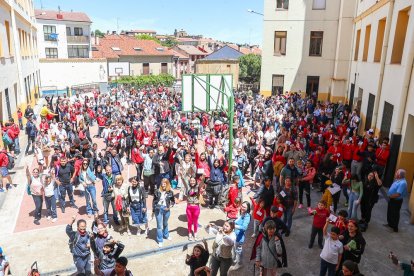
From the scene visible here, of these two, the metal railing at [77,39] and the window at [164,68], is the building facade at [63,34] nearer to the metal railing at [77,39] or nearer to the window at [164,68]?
the metal railing at [77,39]

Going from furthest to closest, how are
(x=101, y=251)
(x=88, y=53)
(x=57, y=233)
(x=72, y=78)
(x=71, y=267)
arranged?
(x=88, y=53), (x=72, y=78), (x=57, y=233), (x=71, y=267), (x=101, y=251)

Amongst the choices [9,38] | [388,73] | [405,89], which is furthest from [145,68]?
[405,89]

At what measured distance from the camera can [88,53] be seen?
4650cm

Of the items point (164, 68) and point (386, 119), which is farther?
point (164, 68)

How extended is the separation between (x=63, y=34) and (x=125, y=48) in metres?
10.0

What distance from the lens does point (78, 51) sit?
150 ft

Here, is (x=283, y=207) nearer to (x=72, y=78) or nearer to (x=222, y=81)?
(x=222, y=81)

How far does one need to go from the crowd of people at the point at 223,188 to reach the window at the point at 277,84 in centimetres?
1314

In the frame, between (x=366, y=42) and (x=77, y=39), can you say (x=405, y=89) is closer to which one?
(x=366, y=42)

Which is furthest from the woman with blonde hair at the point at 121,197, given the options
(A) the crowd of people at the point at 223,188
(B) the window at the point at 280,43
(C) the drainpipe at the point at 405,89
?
(B) the window at the point at 280,43

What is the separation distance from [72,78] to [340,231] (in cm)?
4247

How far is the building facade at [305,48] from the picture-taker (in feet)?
85.1

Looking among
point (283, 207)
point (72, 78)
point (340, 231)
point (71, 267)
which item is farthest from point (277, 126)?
point (72, 78)

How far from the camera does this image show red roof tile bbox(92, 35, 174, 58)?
162 ft
